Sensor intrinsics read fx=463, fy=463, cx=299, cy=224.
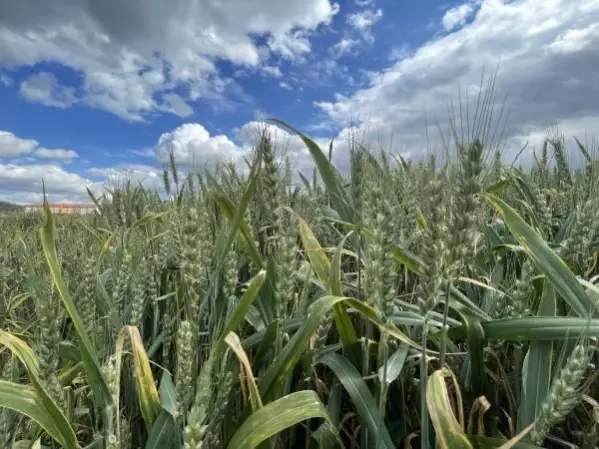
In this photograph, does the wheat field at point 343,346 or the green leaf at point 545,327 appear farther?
the green leaf at point 545,327

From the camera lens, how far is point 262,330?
1.49 m

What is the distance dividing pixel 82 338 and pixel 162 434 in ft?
1.03

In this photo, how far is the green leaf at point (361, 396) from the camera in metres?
1.15

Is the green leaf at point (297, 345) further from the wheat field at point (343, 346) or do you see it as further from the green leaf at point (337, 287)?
the green leaf at point (337, 287)

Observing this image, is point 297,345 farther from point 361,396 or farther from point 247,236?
point 247,236

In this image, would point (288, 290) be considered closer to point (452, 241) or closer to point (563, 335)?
point (452, 241)

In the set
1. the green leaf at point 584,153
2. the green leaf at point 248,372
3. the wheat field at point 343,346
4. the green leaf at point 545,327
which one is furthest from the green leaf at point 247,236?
the green leaf at point 584,153

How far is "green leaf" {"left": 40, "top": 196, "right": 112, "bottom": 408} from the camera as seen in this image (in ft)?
3.82

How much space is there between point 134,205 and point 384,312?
10.2 feet

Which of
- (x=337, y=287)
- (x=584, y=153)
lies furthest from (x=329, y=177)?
(x=584, y=153)

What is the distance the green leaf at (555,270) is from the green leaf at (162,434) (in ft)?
3.67

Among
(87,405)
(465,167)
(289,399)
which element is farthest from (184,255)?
(87,405)

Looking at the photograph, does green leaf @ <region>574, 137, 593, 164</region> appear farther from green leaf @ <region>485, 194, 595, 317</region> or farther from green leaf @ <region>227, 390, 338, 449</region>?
green leaf @ <region>227, 390, 338, 449</region>

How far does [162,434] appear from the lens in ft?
3.84
